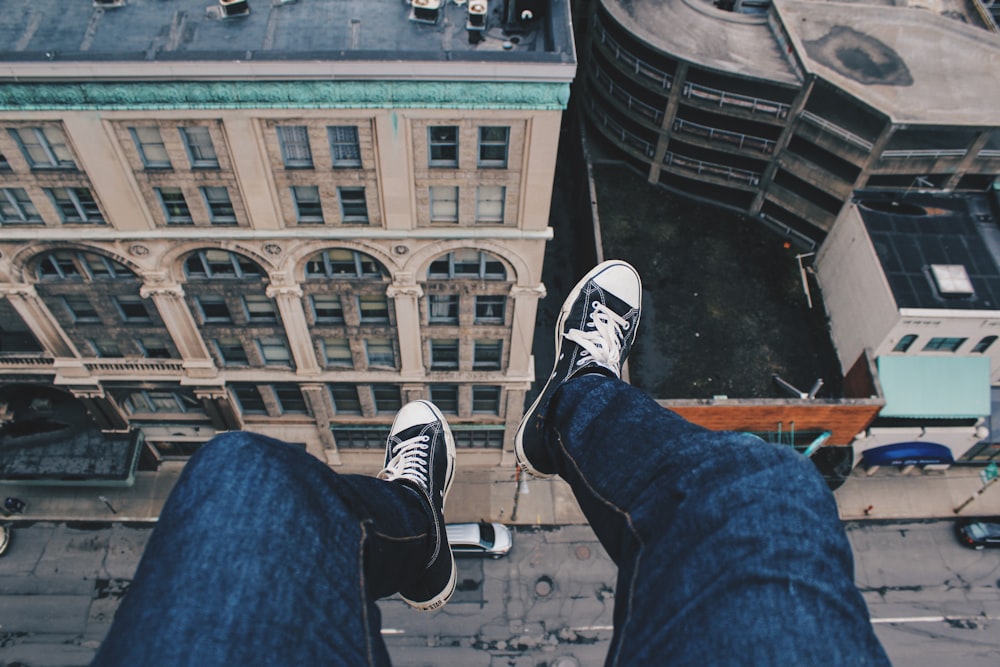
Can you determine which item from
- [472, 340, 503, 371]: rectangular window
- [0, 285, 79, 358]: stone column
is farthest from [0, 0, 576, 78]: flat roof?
[472, 340, 503, 371]: rectangular window

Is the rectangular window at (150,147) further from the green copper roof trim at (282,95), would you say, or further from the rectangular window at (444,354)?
the rectangular window at (444,354)

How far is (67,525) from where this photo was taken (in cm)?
3506

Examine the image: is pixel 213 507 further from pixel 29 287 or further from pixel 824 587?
pixel 29 287

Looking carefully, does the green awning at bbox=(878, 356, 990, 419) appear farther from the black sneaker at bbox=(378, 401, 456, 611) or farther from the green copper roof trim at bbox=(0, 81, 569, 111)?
the green copper roof trim at bbox=(0, 81, 569, 111)

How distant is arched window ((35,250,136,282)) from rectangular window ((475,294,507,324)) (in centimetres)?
1263

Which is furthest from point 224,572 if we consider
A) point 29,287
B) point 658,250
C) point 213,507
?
point 658,250

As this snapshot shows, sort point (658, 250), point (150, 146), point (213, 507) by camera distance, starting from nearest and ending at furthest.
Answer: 1. point (213, 507)
2. point (150, 146)
3. point (658, 250)

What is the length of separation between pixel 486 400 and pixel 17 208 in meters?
19.1

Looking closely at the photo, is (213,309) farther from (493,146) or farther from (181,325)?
(493,146)

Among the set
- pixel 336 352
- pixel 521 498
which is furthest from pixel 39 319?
pixel 521 498

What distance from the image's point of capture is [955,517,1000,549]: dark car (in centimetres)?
3488

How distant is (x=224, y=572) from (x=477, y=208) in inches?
685

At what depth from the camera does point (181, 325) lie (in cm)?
2712

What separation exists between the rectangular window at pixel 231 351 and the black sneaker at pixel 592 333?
13.5 metres
